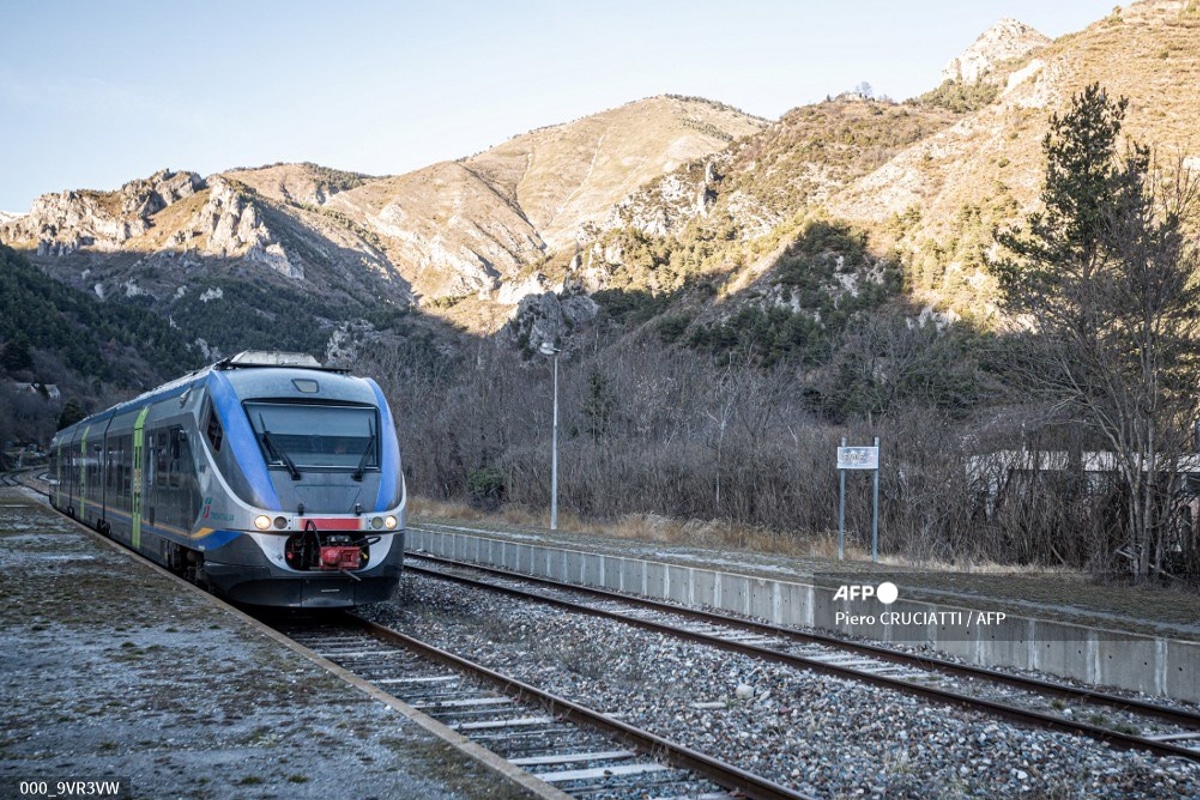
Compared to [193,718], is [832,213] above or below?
above

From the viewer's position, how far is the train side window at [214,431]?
1402 cm

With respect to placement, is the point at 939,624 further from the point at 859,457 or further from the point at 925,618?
the point at 859,457

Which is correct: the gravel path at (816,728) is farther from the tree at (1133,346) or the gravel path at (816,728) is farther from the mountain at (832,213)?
the mountain at (832,213)

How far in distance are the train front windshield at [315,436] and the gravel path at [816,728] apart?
2731 mm

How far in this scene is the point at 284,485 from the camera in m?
13.3

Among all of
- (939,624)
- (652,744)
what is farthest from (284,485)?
(939,624)

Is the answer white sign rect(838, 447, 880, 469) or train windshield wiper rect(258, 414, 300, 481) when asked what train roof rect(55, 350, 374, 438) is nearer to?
train windshield wiper rect(258, 414, 300, 481)

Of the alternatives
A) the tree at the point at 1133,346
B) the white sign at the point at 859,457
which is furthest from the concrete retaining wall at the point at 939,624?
the tree at the point at 1133,346

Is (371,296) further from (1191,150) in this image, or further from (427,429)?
(1191,150)

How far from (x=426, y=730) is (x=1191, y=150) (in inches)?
2518

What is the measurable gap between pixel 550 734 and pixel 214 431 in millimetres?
7874

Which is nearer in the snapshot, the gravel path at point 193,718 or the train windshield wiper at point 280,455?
the gravel path at point 193,718

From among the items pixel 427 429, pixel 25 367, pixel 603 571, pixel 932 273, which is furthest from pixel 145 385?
pixel 603 571

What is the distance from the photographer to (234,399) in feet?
46.3
